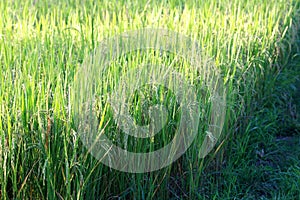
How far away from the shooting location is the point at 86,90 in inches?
88.8

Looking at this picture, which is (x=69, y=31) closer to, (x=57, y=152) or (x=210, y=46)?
(x=210, y=46)

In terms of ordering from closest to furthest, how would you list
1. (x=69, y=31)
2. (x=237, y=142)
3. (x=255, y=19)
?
(x=237, y=142) → (x=69, y=31) → (x=255, y=19)

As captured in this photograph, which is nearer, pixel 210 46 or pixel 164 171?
pixel 164 171

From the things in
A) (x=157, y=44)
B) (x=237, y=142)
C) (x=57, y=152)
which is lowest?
(x=237, y=142)

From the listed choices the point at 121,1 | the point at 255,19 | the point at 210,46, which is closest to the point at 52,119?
the point at 210,46

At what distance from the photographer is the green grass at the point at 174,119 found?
2.12 m

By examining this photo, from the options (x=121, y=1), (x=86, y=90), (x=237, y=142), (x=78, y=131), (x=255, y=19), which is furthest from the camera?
(x=121, y=1)

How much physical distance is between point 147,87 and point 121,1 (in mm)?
2154

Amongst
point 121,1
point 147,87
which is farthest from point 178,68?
point 121,1

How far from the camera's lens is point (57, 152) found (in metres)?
2.12

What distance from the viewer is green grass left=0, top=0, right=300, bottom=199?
6.96 ft

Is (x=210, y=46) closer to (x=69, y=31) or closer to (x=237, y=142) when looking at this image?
(x=237, y=142)

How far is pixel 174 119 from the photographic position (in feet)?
7.91

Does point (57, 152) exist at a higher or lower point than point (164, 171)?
higher
